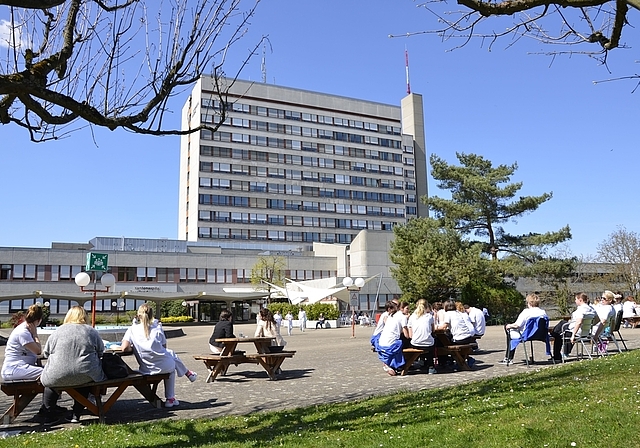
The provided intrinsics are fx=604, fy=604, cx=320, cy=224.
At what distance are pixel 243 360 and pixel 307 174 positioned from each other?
82.4m

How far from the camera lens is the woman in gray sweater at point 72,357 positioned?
7.59 m

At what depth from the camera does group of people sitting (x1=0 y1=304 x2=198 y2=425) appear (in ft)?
25.0

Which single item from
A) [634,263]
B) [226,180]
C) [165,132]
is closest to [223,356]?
[165,132]

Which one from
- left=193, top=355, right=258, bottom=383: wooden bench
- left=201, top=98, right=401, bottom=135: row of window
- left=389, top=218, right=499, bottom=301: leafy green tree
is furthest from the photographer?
left=201, top=98, right=401, bottom=135: row of window

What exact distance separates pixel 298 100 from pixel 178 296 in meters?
47.7

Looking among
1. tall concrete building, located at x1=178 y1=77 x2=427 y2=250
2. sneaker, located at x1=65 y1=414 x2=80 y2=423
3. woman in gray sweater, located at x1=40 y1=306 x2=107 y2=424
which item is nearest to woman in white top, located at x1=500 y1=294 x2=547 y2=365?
woman in gray sweater, located at x1=40 y1=306 x2=107 y2=424

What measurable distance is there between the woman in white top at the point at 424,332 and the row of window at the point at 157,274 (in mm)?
58017

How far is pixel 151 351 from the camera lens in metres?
9.01

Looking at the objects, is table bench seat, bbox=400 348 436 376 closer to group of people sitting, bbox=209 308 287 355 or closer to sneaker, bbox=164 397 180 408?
group of people sitting, bbox=209 308 287 355

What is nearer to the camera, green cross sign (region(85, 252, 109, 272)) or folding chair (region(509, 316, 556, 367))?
folding chair (region(509, 316, 556, 367))

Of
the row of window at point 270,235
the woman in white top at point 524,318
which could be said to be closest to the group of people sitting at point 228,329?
the woman in white top at point 524,318

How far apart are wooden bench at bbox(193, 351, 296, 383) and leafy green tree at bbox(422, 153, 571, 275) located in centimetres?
3080

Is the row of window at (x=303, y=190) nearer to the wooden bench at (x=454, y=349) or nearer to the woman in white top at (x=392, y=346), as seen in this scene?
the wooden bench at (x=454, y=349)

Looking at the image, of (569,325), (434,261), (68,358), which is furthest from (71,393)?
(434,261)
